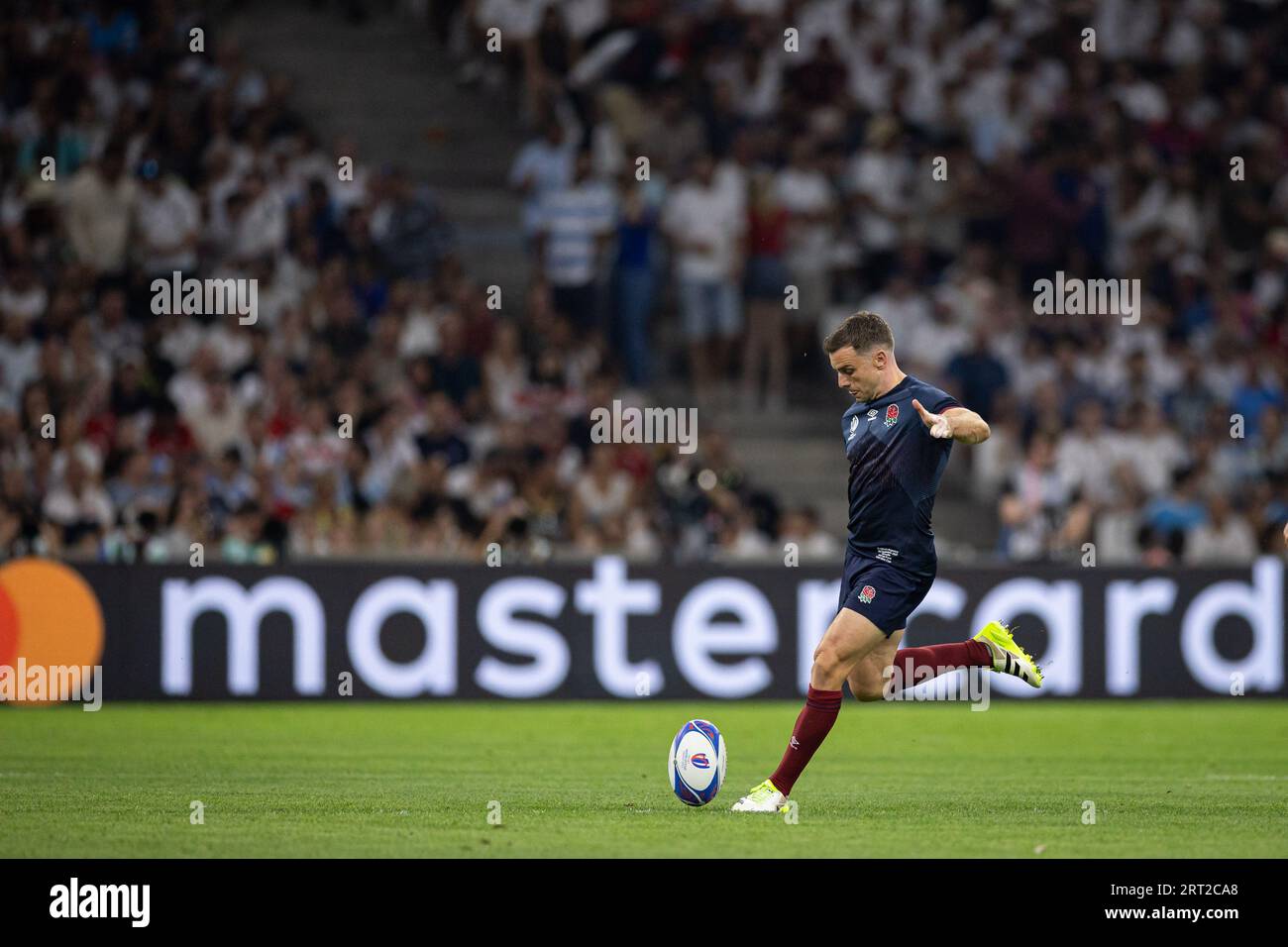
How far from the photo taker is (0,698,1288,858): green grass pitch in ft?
29.7

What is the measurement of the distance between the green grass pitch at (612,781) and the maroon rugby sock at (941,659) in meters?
0.68

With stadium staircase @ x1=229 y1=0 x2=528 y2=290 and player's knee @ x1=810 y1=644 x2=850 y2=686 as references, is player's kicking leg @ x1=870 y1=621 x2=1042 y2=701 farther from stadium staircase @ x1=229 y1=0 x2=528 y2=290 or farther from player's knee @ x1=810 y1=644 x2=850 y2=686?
stadium staircase @ x1=229 y1=0 x2=528 y2=290

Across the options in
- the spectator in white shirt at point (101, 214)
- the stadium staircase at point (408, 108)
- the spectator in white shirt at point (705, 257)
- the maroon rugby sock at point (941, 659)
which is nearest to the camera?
the maroon rugby sock at point (941, 659)

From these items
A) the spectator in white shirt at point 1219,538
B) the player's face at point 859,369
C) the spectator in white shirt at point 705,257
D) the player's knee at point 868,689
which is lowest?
the player's knee at point 868,689

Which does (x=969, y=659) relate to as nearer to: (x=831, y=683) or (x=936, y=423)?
(x=831, y=683)

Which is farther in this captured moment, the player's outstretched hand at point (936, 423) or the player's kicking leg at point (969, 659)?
the player's kicking leg at point (969, 659)

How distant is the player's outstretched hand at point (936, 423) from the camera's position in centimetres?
945

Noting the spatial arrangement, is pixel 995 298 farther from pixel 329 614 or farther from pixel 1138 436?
pixel 329 614

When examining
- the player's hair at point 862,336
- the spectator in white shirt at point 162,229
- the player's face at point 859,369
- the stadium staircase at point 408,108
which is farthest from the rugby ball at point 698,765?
the stadium staircase at point 408,108

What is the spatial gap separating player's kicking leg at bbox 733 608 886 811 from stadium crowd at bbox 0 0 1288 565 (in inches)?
312

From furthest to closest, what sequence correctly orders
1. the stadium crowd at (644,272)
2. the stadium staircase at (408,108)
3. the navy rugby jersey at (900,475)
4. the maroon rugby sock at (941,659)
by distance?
the stadium staircase at (408,108) → the stadium crowd at (644,272) → the maroon rugby sock at (941,659) → the navy rugby jersey at (900,475)

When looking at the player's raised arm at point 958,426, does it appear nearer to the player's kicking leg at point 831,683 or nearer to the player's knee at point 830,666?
the player's kicking leg at point 831,683
